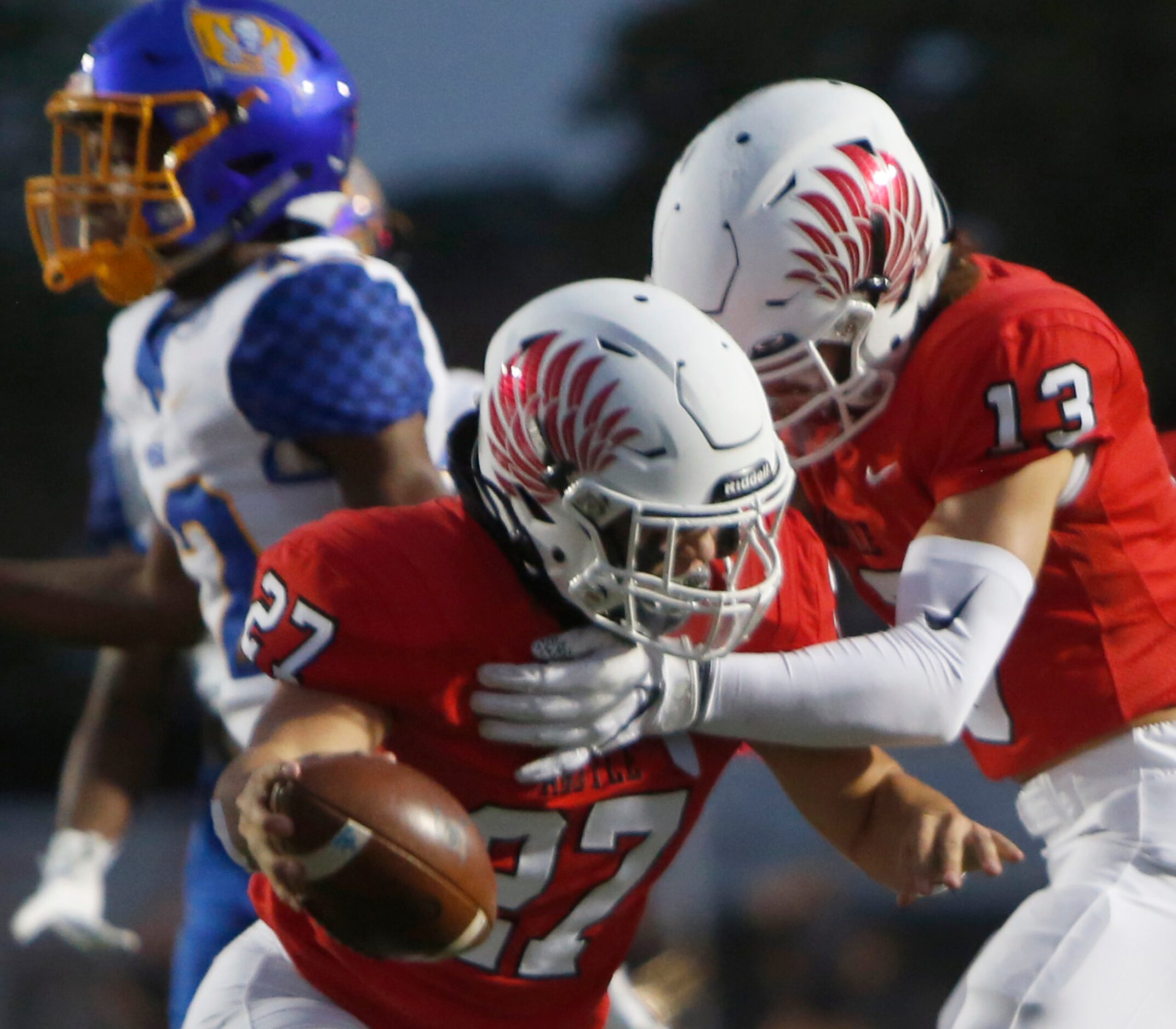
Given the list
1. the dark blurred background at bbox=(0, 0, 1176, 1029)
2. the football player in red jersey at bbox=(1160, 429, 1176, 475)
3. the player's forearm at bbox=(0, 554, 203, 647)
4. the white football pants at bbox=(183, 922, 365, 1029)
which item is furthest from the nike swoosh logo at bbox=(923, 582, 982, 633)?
the dark blurred background at bbox=(0, 0, 1176, 1029)

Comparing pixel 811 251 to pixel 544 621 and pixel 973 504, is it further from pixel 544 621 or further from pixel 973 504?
pixel 544 621

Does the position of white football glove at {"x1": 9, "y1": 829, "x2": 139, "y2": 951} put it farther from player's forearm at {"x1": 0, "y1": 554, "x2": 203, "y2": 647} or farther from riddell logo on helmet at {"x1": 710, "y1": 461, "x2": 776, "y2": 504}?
riddell logo on helmet at {"x1": 710, "y1": 461, "x2": 776, "y2": 504}

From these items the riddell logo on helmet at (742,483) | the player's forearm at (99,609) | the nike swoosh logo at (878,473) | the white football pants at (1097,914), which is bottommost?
the player's forearm at (99,609)

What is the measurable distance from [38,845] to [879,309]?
332 cm

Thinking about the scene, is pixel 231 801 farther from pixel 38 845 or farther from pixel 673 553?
pixel 38 845

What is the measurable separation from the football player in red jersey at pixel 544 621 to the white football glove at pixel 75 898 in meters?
1.06

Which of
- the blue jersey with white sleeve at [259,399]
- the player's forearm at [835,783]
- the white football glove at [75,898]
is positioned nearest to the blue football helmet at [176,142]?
the blue jersey with white sleeve at [259,399]

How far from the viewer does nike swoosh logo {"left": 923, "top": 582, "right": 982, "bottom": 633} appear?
2.35 meters

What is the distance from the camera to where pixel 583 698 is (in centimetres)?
213

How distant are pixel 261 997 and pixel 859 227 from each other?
1.27 meters

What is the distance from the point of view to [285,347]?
2885mm

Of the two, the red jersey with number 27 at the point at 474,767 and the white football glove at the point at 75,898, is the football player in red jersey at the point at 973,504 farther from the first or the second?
the white football glove at the point at 75,898

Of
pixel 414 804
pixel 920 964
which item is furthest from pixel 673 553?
pixel 920 964

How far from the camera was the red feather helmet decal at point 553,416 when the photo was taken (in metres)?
2.09
